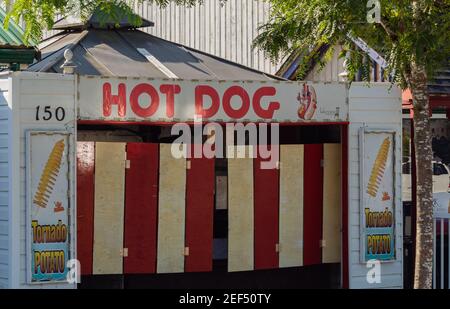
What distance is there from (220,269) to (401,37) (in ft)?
13.6

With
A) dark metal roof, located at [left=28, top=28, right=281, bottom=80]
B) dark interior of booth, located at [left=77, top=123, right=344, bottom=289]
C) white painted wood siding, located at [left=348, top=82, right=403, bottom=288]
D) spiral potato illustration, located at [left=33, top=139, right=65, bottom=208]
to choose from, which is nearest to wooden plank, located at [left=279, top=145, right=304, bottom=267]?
dark interior of booth, located at [left=77, top=123, right=344, bottom=289]

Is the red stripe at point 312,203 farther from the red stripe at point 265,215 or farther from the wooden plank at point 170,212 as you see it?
the wooden plank at point 170,212

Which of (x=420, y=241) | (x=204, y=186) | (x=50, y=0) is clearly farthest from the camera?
(x=204, y=186)

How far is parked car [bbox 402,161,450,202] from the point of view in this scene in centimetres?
1554

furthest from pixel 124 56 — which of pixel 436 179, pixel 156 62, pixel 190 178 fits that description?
pixel 436 179

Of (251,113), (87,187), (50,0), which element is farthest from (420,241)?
(50,0)

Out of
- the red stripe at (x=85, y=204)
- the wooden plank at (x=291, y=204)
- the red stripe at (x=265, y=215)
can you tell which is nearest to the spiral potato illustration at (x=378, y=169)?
the wooden plank at (x=291, y=204)

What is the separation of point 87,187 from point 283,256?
9.93 ft

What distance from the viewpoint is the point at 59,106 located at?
1255 cm

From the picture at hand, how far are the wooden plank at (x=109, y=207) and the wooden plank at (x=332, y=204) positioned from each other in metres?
3.04

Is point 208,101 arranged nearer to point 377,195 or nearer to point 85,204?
point 85,204

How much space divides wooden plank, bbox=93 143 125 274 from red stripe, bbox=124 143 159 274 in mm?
91

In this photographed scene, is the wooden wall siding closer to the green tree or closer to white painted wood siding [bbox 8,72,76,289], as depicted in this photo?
the green tree
